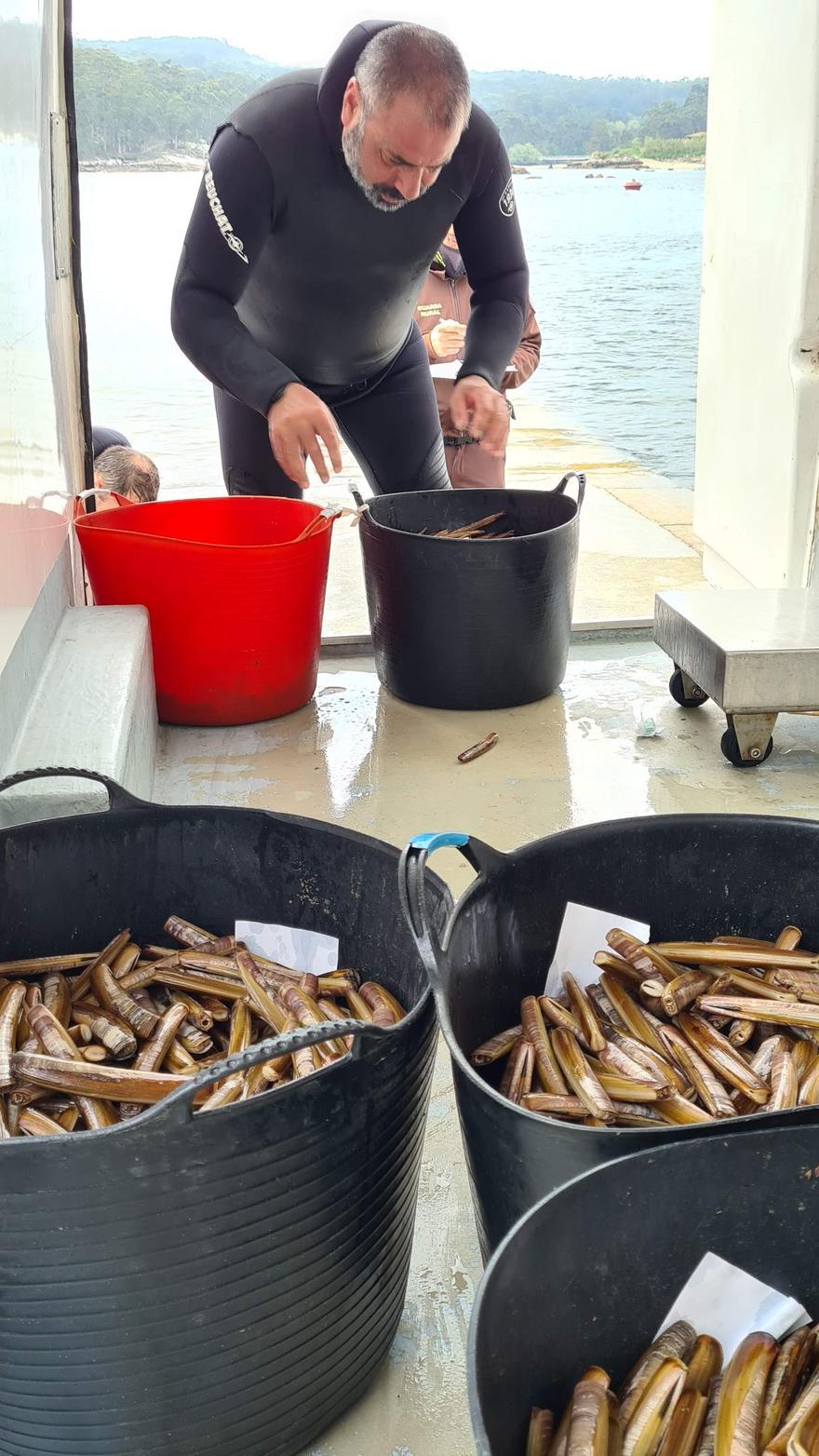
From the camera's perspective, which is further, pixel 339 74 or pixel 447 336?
pixel 447 336

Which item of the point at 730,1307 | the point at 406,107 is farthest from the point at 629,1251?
the point at 406,107

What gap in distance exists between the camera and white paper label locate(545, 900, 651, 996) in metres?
1.69

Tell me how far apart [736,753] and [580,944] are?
156 cm

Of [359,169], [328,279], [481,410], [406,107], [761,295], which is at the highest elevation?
[406,107]

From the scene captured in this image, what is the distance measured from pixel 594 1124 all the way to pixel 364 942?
40 centimetres

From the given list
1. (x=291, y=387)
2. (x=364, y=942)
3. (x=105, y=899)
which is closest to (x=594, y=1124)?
(x=364, y=942)

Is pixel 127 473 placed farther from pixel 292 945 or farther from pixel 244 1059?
pixel 244 1059

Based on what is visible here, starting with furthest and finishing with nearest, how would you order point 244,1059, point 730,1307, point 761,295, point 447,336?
point 447,336 < point 761,295 < point 730,1307 < point 244,1059

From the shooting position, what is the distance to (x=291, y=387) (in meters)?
2.99

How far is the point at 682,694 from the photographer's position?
3502mm

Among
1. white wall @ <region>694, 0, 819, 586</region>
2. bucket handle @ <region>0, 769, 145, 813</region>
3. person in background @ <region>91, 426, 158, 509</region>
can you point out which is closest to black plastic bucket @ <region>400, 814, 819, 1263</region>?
bucket handle @ <region>0, 769, 145, 813</region>

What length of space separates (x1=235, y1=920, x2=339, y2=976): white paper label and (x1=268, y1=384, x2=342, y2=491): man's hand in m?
1.50

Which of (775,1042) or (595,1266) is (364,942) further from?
(595,1266)

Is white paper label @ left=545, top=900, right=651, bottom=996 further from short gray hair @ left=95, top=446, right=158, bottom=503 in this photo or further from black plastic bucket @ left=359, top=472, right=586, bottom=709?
short gray hair @ left=95, top=446, right=158, bottom=503
